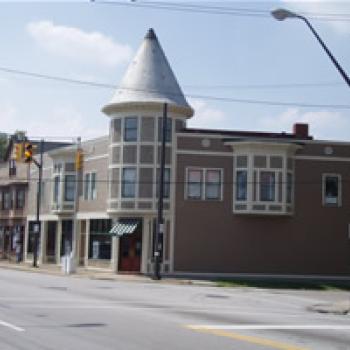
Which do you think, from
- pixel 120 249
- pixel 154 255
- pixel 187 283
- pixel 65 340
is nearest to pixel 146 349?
pixel 65 340

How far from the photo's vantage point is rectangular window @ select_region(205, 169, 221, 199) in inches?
1673

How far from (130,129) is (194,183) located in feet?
16.1

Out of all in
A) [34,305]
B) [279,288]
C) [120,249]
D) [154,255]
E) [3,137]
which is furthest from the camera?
[3,137]

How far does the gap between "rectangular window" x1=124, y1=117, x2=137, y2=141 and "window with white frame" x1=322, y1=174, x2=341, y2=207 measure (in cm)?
Answer: 1144

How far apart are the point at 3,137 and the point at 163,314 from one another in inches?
3534

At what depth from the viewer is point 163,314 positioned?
1744 cm

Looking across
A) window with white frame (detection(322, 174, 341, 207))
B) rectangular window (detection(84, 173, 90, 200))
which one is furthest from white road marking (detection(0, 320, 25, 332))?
rectangular window (detection(84, 173, 90, 200))

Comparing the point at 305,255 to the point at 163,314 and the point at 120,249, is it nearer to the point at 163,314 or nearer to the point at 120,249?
the point at 120,249

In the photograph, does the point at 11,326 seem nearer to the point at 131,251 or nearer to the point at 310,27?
the point at 310,27

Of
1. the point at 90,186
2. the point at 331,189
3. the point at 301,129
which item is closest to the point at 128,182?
the point at 90,186

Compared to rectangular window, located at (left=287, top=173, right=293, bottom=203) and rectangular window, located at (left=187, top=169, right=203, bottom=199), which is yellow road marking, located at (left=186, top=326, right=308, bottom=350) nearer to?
rectangular window, located at (left=187, top=169, right=203, bottom=199)

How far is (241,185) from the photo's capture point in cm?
4228

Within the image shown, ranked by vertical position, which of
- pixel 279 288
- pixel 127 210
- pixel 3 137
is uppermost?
pixel 3 137

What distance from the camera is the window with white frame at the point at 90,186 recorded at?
156 feet
